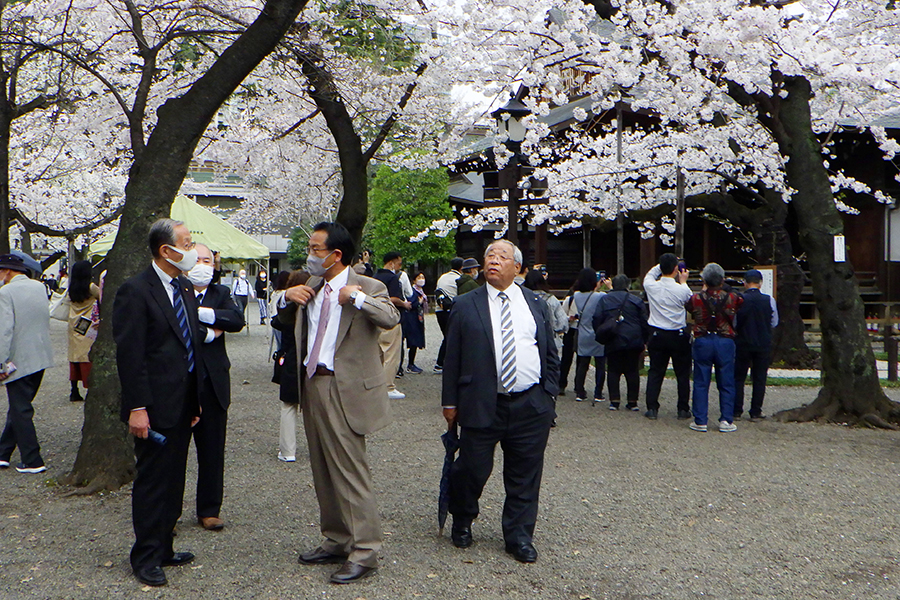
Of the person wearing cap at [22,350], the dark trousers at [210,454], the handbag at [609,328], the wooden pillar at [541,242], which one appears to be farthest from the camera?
the wooden pillar at [541,242]

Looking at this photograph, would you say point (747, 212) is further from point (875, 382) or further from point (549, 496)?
point (549, 496)

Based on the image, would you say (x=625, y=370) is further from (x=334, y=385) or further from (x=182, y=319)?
(x=182, y=319)

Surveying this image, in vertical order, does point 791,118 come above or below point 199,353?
above

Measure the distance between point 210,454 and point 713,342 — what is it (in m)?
5.59

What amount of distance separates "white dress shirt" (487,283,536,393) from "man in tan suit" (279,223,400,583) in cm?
67

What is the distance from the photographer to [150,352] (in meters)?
4.11

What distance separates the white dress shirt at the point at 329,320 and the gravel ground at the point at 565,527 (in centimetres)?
118

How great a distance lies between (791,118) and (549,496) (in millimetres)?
6089

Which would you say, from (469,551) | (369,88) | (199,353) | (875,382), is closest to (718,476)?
(469,551)

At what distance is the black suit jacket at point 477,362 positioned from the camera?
4547 mm

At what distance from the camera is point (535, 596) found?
4102 mm

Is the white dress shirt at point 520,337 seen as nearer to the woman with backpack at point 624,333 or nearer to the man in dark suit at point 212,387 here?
the man in dark suit at point 212,387

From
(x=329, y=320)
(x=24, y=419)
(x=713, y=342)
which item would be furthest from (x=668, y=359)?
(x=24, y=419)

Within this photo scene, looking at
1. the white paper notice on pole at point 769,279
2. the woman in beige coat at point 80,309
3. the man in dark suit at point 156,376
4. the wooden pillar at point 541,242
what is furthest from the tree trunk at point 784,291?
the man in dark suit at point 156,376
